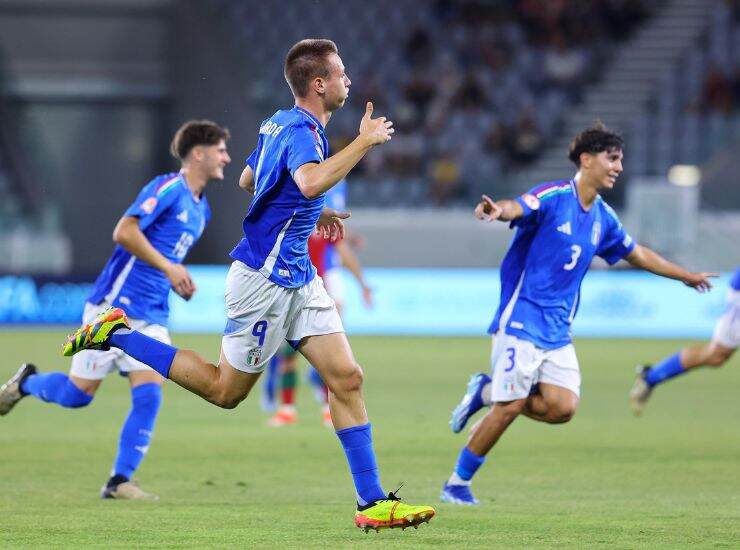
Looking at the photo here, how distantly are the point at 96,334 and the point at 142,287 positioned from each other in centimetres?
149

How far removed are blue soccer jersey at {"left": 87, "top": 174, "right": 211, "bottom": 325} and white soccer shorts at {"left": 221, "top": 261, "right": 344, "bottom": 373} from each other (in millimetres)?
1796

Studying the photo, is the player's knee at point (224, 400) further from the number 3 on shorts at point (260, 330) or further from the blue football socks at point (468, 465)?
the blue football socks at point (468, 465)

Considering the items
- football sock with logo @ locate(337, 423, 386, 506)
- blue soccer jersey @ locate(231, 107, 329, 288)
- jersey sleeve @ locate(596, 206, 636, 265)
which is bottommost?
football sock with logo @ locate(337, 423, 386, 506)

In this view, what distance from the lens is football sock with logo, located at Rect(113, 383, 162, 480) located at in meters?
8.36

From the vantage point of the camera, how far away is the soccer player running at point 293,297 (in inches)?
263

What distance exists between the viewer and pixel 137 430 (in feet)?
27.7

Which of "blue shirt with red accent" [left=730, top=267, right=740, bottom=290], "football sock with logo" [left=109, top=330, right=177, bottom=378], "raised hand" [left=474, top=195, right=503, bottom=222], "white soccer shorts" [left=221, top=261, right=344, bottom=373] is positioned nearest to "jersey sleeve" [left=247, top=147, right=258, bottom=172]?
"white soccer shorts" [left=221, top=261, right=344, bottom=373]

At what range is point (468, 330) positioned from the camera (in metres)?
23.3

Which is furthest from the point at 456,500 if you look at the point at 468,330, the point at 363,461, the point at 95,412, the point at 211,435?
the point at 468,330

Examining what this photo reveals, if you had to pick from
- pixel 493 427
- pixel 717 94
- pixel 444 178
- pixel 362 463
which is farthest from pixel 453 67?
pixel 362 463

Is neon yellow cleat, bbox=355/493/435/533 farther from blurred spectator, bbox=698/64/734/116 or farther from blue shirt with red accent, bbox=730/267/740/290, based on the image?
blurred spectator, bbox=698/64/734/116

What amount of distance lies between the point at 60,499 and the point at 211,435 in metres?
3.68

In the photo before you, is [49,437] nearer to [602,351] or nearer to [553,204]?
[553,204]

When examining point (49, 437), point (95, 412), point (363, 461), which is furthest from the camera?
point (95, 412)
